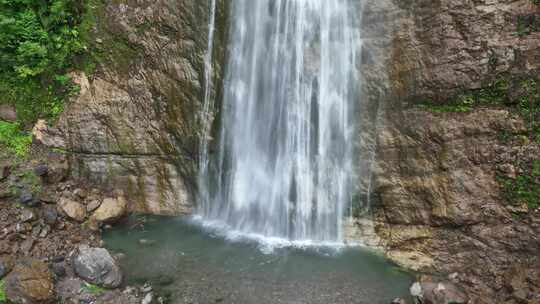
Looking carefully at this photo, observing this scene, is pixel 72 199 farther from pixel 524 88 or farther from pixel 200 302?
pixel 524 88

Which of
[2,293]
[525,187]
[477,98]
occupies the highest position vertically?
[477,98]

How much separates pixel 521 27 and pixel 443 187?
3288mm

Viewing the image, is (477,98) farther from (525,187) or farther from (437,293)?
(437,293)

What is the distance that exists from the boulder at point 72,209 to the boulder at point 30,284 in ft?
4.94

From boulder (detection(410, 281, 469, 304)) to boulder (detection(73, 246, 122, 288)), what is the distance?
17.1ft

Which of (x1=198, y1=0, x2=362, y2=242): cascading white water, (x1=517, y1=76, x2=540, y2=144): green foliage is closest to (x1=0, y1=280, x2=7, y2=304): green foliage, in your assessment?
(x1=198, y1=0, x2=362, y2=242): cascading white water

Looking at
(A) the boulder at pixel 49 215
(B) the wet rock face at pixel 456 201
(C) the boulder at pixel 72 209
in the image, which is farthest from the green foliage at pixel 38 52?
(B) the wet rock face at pixel 456 201

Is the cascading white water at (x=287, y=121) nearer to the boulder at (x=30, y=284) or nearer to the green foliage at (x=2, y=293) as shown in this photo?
the boulder at (x=30, y=284)

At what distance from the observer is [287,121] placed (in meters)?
8.97

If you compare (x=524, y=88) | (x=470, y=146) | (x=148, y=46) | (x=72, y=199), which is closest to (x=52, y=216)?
(x=72, y=199)

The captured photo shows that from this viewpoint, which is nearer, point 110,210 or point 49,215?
point 49,215

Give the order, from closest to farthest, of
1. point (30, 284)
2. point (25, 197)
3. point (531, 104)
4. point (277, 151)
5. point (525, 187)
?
point (30, 284) → point (525, 187) → point (531, 104) → point (25, 197) → point (277, 151)

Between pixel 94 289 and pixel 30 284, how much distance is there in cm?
95

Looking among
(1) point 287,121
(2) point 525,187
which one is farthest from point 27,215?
(2) point 525,187
